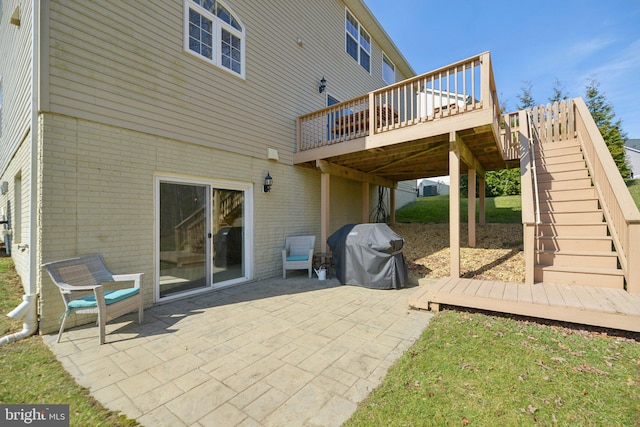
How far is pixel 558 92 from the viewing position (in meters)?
17.2

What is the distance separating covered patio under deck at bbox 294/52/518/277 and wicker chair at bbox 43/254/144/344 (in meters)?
4.49

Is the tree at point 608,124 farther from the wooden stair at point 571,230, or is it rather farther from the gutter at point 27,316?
the gutter at point 27,316

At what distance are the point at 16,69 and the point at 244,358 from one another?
6.19 meters

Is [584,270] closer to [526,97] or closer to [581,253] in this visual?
[581,253]

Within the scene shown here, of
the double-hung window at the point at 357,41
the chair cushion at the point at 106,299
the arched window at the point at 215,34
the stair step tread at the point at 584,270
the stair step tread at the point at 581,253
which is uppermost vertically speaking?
the double-hung window at the point at 357,41

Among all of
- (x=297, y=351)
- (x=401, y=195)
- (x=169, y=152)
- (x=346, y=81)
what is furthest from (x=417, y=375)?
Answer: (x=401, y=195)

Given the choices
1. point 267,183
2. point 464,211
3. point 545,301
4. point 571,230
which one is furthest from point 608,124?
point 267,183

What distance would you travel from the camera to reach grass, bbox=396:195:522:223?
9.60 metres

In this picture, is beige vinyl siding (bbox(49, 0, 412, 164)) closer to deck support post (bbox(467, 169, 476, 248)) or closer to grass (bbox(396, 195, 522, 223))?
deck support post (bbox(467, 169, 476, 248))

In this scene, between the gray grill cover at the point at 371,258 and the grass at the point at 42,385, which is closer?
the grass at the point at 42,385

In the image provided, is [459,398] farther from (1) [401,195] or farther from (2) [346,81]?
(1) [401,195]

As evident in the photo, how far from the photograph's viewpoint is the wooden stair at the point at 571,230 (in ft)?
13.0

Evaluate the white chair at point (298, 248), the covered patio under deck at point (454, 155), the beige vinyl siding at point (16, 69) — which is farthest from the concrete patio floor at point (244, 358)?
the beige vinyl siding at point (16, 69)

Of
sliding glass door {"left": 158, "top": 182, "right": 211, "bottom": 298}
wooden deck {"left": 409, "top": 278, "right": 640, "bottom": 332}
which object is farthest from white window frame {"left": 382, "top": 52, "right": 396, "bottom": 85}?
wooden deck {"left": 409, "top": 278, "right": 640, "bottom": 332}
